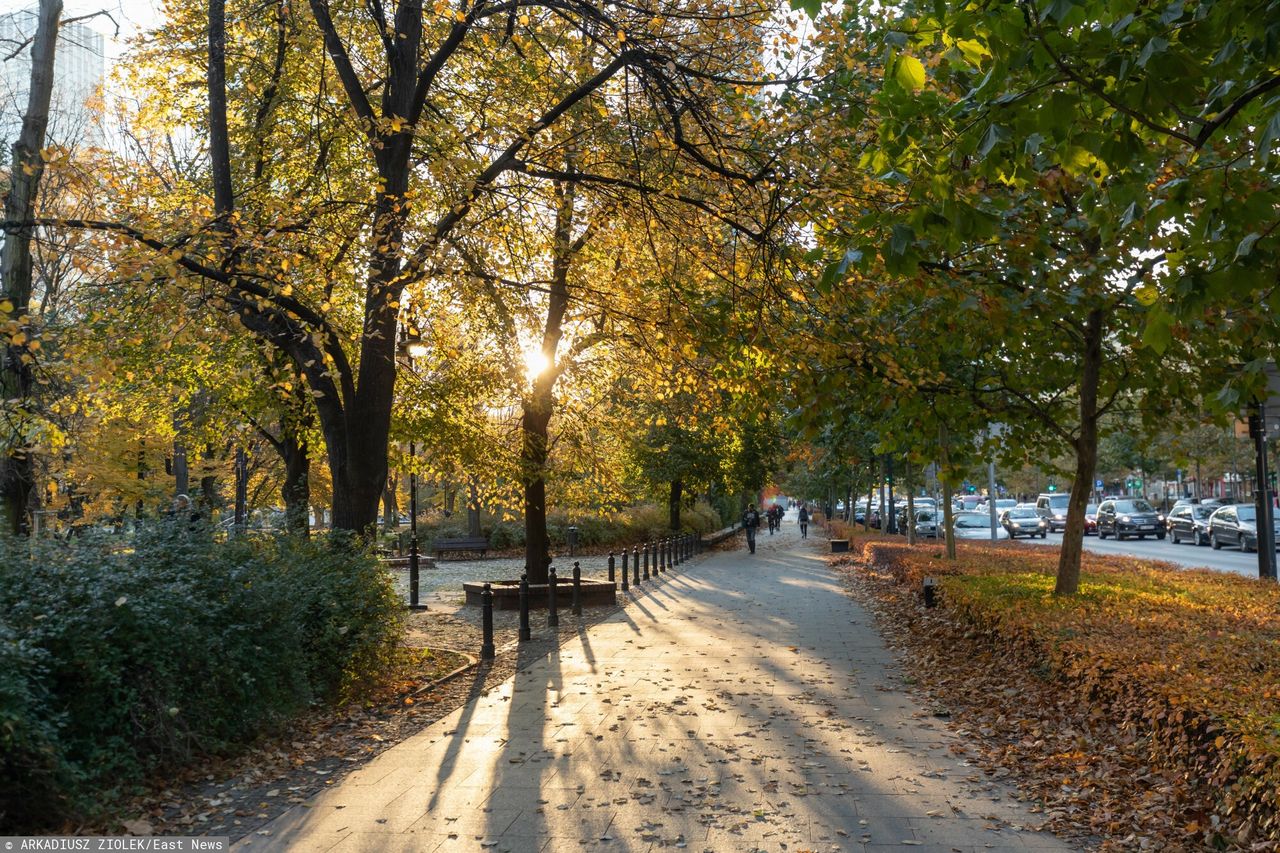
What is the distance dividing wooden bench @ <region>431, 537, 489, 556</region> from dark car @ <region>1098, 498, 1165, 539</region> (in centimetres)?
2666

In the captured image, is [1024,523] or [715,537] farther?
[1024,523]

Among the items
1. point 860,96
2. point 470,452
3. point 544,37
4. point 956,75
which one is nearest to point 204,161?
point 470,452

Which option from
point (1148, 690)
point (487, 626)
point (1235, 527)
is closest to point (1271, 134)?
point (1148, 690)

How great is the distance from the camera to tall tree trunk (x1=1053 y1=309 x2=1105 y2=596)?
11500 mm

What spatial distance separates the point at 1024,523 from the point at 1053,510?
40.7 feet

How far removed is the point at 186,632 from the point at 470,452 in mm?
10879

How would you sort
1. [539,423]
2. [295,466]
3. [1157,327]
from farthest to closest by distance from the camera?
[295,466] → [539,423] → [1157,327]

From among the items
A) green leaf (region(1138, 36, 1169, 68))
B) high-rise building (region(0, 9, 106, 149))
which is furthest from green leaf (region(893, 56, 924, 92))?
high-rise building (region(0, 9, 106, 149))

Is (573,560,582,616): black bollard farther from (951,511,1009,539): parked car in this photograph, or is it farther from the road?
(951,511,1009,539): parked car

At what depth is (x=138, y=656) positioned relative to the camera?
6.25 m

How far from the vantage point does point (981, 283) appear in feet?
32.3

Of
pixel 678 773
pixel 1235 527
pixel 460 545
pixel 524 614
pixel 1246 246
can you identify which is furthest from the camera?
pixel 460 545

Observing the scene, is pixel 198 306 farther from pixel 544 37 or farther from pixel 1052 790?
pixel 1052 790

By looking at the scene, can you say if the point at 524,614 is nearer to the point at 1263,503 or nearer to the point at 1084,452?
the point at 1084,452
